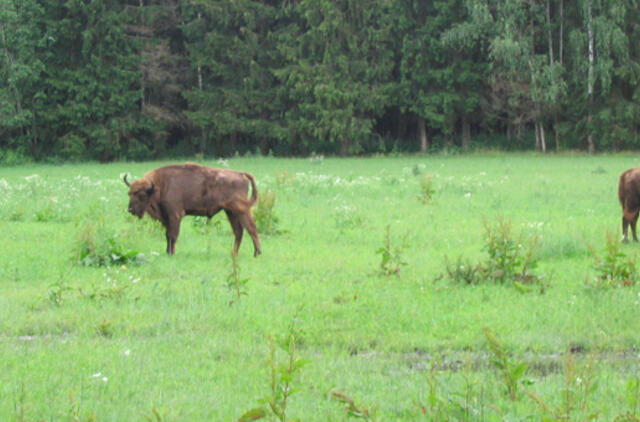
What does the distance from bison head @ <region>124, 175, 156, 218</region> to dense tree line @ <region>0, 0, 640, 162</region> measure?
3247cm

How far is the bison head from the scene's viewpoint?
472 inches

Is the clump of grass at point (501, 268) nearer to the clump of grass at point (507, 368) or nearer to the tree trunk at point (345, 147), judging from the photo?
the clump of grass at point (507, 368)

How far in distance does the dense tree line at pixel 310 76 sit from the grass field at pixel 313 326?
29.3 meters

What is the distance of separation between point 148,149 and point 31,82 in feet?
25.9

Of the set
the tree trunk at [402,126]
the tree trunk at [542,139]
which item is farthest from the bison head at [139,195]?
the tree trunk at [402,126]

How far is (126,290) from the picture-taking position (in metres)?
9.03

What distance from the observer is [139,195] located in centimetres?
1203

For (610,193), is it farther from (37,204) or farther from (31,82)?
(31,82)

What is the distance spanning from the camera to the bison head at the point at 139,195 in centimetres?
1198

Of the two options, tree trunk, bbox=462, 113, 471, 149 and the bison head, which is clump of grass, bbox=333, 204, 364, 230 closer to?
the bison head

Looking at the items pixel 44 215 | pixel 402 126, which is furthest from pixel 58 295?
pixel 402 126

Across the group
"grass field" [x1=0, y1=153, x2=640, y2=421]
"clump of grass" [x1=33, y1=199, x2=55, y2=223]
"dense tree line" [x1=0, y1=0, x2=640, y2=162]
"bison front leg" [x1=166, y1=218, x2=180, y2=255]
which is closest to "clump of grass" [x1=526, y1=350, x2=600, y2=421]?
"grass field" [x1=0, y1=153, x2=640, y2=421]

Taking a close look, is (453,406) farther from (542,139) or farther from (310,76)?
(310,76)

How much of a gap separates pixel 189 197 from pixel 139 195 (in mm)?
794
